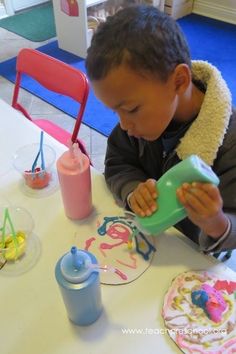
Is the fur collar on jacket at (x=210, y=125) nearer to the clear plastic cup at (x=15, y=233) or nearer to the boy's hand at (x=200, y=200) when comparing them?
the boy's hand at (x=200, y=200)

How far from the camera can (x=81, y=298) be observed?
0.51 m

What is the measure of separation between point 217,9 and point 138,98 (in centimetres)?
289

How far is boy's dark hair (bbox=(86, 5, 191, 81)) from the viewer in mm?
573

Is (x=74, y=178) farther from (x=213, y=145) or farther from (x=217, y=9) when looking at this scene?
(x=217, y=9)

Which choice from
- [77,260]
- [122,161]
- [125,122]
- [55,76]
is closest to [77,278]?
[77,260]

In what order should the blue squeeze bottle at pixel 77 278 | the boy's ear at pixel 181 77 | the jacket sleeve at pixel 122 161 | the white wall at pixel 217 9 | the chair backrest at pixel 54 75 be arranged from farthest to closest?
the white wall at pixel 217 9 < the chair backrest at pixel 54 75 < the jacket sleeve at pixel 122 161 < the boy's ear at pixel 181 77 < the blue squeeze bottle at pixel 77 278

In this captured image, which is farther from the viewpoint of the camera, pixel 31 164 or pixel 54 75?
pixel 54 75

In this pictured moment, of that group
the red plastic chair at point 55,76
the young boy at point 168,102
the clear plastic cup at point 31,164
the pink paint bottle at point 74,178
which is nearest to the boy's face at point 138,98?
the young boy at point 168,102

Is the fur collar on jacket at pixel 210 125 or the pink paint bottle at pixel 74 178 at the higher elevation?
the fur collar on jacket at pixel 210 125

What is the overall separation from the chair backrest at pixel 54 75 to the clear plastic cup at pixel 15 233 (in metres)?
0.43

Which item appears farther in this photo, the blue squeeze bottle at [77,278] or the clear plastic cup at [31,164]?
the clear plastic cup at [31,164]

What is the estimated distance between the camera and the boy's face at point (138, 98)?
22.8 inches

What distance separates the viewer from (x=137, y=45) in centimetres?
57

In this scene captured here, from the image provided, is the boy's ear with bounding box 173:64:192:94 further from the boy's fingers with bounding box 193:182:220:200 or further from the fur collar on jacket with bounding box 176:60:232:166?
the boy's fingers with bounding box 193:182:220:200
